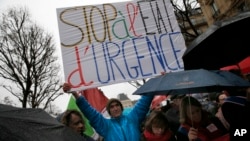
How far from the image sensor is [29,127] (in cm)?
139

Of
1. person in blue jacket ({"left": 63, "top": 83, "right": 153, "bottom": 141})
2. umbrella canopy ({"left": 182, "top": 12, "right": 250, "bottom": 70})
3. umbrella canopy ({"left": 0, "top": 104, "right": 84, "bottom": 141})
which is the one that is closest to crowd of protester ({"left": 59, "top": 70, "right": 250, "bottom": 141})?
person in blue jacket ({"left": 63, "top": 83, "right": 153, "bottom": 141})

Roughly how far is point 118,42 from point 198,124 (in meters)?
1.71

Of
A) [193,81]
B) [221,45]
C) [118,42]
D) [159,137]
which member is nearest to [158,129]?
[159,137]

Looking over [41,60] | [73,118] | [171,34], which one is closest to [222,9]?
[41,60]

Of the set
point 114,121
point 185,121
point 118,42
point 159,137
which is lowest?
point 159,137

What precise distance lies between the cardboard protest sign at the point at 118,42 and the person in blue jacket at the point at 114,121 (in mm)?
388

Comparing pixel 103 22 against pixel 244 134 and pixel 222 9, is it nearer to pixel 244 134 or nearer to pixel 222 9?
pixel 244 134

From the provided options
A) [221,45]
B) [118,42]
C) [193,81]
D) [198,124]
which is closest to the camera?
[193,81]

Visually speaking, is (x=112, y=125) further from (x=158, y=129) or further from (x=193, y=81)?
(x=193, y=81)

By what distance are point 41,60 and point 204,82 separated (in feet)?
53.8

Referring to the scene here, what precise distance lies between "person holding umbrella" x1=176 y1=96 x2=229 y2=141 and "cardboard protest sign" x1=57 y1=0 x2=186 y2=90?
3.22ft

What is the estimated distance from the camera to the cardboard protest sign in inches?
139

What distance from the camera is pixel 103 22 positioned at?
13.0ft

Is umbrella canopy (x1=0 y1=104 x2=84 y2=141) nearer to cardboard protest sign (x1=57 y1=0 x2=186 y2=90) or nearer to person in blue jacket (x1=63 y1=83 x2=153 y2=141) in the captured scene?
person in blue jacket (x1=63 y1=83 x2=153 y2=141)
